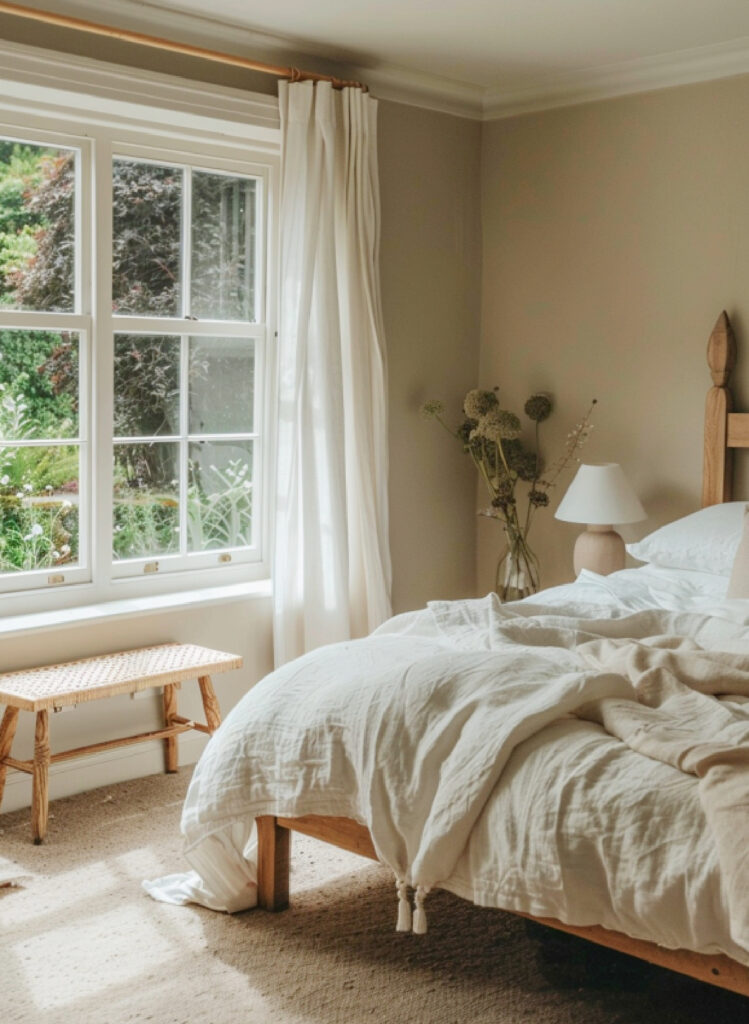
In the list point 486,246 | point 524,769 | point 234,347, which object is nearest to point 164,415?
point 234,347

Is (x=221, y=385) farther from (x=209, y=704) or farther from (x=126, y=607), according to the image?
(x=209, y=704)

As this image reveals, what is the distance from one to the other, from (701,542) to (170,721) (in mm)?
1865

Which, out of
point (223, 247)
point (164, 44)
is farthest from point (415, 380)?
point (164, 44)

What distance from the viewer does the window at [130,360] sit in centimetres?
365

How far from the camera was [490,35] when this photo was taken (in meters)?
3.86

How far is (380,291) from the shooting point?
436cm

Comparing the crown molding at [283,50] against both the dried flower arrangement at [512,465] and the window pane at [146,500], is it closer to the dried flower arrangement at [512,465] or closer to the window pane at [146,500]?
the dried flower arrangement at [512,465]

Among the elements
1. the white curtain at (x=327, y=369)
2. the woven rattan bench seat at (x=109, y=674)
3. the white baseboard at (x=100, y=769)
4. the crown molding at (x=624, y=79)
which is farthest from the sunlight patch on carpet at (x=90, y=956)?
the crown molding at (x=624, y=79)

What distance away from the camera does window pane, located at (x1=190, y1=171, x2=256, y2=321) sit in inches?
160

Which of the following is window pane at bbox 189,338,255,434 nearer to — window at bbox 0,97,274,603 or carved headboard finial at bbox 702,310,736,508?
window at bbox 0,97,274,603

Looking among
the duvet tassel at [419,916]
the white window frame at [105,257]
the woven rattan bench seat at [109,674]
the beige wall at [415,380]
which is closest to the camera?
the duvet tassel at [419,916]

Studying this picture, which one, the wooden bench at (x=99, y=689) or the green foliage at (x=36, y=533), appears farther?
the green foliage at (x=36, y=533)

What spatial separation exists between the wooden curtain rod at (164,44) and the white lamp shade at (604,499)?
162 cm

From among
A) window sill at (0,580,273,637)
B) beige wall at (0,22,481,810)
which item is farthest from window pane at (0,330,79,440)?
beige wall at (0,22,481,810)
